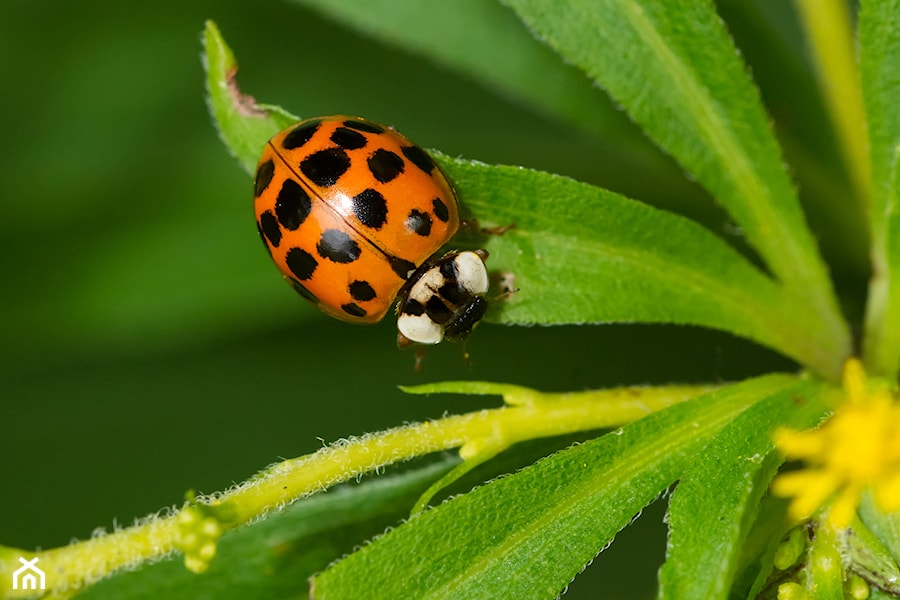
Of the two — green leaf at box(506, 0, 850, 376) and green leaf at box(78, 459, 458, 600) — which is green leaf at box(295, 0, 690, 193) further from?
green leaf at box(78, 459, 458, 600)

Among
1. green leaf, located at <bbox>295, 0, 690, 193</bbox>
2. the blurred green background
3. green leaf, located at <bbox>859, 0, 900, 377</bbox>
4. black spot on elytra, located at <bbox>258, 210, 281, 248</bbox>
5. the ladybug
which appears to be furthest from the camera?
the blurred green background

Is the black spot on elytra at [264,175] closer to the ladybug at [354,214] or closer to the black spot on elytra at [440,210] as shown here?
the ladybug at [354,214]

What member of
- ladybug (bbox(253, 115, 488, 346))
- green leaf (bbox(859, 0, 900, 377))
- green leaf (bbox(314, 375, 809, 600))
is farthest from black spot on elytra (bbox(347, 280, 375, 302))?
green leaf (bbox(859, 0, 900, 377))

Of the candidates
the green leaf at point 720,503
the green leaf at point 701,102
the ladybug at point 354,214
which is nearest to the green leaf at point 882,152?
the green leaf at point 701,102

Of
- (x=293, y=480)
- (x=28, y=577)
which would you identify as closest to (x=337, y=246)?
(x=293, y=480)

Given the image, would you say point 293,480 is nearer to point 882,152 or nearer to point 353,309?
point 353,309

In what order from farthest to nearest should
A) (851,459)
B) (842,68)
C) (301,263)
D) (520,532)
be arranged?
(842,68) → (301,263) → (520,532) → (851,459)
